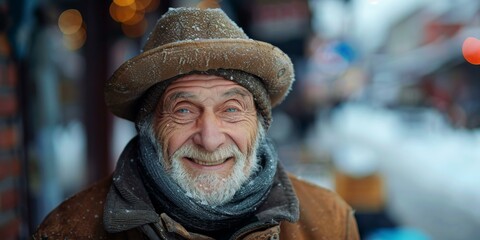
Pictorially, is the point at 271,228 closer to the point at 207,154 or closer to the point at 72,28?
the point at 207,154

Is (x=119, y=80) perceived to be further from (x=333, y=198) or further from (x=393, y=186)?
(x=393, y=186)

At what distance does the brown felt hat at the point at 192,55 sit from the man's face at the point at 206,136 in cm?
9

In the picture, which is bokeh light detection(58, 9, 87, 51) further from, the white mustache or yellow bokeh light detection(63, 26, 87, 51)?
the white mustache

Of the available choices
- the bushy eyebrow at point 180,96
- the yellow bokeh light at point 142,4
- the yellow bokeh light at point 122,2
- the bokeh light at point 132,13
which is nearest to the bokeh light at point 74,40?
the bokeh light at point 132,13

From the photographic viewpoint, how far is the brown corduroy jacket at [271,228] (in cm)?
199

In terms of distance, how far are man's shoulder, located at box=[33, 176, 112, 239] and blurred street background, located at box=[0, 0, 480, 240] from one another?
0.62 meters

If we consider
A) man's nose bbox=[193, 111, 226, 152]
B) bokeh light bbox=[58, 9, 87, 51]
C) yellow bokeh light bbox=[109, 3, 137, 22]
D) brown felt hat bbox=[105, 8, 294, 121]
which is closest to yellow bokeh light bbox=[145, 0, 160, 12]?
yellow bokeh light bbox=[109, 3, 137, 22]

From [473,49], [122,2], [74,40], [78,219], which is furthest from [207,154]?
[473,49]

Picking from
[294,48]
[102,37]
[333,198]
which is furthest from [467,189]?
[333,198]

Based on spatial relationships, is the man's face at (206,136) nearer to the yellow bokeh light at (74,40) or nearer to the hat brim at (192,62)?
the hat brim at (192,62)

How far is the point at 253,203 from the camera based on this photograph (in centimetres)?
198

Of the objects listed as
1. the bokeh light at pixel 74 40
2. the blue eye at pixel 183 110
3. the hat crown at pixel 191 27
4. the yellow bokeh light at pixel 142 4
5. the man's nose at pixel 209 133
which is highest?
the hat crown at pixel 191 27

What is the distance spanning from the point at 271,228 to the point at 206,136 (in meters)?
0.44

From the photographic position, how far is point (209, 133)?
193 centimetres
